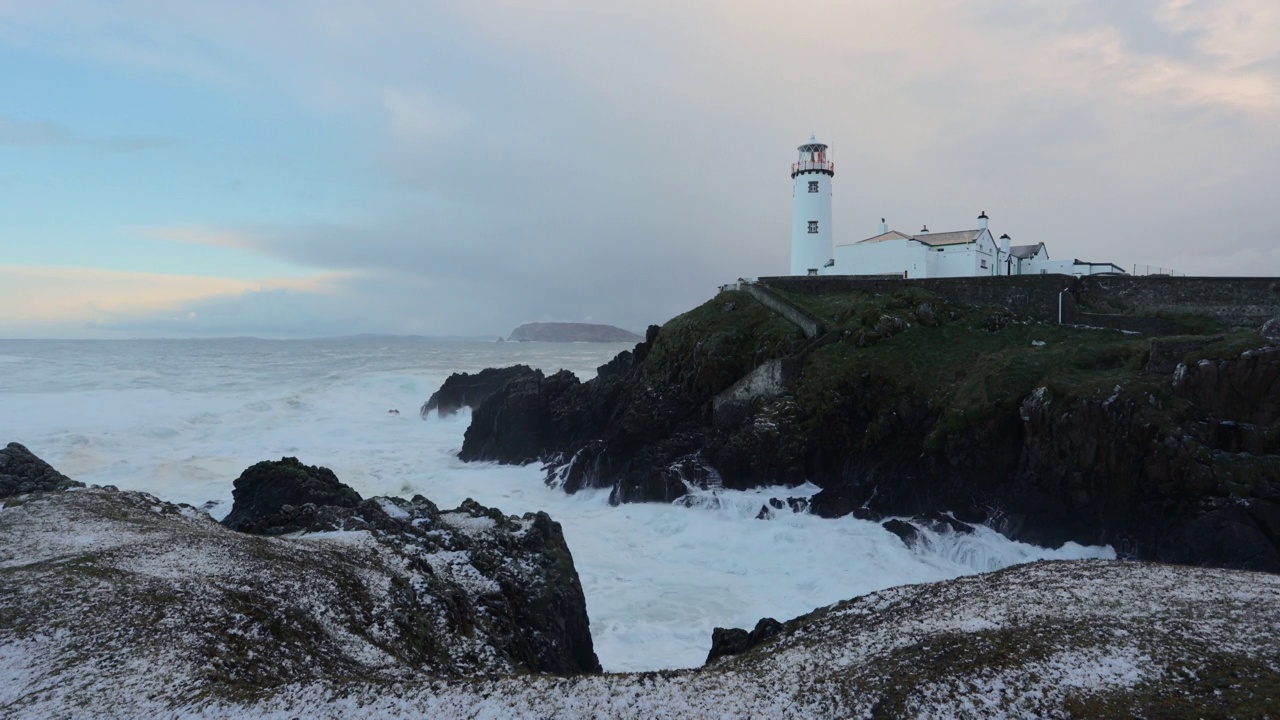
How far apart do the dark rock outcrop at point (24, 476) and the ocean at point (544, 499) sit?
6.54 metres

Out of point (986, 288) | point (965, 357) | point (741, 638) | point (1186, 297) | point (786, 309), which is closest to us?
point (741, 638)

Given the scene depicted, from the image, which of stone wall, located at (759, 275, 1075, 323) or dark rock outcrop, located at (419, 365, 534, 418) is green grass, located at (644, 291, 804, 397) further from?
dark rock outcrop, located at (419, 365, 534, 418)

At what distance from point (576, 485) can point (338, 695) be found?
2364 cm

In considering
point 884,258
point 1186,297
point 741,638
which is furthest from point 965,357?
point 741,638

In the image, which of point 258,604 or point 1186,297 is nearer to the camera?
point 258,604

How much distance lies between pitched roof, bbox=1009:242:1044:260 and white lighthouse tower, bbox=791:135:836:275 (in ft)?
45.4

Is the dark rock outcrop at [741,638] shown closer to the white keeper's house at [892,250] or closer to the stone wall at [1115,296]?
the stone wall at [1115,296]

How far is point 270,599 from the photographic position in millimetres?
11938

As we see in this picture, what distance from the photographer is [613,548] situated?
82.7 feet

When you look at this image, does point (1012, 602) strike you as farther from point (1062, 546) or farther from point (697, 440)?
point (697, 440)

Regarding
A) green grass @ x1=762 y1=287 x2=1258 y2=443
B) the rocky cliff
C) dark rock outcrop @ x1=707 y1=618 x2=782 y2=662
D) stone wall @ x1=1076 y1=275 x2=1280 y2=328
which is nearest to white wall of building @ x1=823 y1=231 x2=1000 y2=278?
the rocky cliff

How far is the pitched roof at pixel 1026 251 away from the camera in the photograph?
4762cm

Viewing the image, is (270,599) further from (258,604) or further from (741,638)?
(741,638)

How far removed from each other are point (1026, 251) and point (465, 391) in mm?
46688
